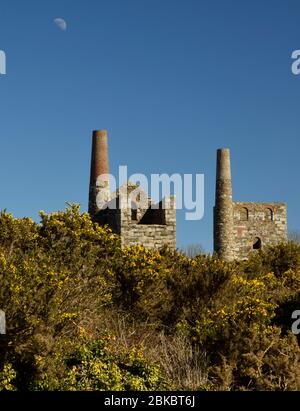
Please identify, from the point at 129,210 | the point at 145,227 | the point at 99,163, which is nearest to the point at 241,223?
the point at 99,163

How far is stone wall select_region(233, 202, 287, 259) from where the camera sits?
46000mm

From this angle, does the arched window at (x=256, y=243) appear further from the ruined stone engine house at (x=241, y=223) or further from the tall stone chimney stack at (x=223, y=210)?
the tall stone chimney stack at (x=223, y=210)

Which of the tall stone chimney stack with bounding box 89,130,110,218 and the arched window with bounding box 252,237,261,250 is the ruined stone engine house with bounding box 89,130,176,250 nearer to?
the tall stone chimney stack with bounding box 89,130,110,218

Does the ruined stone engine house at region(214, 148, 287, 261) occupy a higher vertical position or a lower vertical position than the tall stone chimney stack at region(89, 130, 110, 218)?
lower

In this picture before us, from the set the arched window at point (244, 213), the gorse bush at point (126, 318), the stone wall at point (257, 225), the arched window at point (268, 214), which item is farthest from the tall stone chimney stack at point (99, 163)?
the gorse bush at point (126, 318)

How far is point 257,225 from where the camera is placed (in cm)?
4616

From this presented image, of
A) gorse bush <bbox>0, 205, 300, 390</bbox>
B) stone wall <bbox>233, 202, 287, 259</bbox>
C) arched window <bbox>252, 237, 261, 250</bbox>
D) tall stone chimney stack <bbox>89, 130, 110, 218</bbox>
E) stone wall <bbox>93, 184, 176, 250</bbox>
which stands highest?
tall stone chimney stack <bbox>89, 130, 110, 218</bbox>

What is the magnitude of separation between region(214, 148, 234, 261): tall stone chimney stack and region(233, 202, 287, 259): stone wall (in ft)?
2.04

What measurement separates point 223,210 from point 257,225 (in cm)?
233

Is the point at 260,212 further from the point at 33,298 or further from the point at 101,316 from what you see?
the point at 33,298

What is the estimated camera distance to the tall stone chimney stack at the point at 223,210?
149 ft

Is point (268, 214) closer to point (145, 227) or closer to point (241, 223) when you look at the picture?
point (241, 223)

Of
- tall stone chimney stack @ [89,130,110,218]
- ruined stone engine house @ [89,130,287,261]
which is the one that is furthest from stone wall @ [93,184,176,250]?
tall stone chimney stack @ [89,130,110,218]
